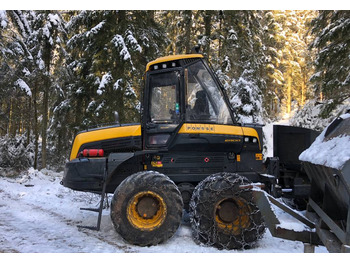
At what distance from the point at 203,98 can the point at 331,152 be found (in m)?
2.37

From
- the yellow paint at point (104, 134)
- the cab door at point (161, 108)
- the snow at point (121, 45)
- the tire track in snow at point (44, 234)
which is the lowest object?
the tire track in snow at point (44, 234)

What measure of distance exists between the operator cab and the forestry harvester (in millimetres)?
17

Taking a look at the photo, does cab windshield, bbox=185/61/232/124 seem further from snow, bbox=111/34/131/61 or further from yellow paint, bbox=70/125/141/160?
snow, bbox=111/34/131/61

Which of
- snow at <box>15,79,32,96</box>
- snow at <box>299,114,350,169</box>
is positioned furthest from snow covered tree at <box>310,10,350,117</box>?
snow at <box>15,79,32,96</box>

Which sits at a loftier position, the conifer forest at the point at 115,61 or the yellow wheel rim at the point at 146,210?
the conifer forest at the point at 115,61

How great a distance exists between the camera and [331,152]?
368 centimetres

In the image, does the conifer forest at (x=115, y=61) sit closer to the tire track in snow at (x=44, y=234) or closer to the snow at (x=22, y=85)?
the snow at (x=22, y=85)

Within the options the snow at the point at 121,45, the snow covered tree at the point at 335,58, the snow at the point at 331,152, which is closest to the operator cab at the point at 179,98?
the snow at the point at 331,152

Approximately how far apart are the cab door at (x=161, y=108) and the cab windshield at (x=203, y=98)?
191 mm

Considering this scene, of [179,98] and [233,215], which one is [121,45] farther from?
[233,215]

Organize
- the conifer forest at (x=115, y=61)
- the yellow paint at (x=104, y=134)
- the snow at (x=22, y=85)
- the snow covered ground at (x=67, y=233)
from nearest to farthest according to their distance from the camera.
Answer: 1. the snow covered ground at (x=67, y=233)
2. the yellow paint at (x=104, y=134)
3. the conifer forest at (x=115, y=61)
4. the snow at (x=22, y=85)

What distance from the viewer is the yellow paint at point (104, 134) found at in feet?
18.4

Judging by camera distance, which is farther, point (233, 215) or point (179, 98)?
point (179, 98)

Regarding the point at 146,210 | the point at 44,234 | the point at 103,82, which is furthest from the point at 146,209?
the point at 103,82
